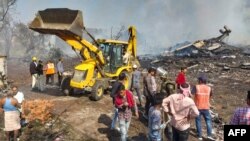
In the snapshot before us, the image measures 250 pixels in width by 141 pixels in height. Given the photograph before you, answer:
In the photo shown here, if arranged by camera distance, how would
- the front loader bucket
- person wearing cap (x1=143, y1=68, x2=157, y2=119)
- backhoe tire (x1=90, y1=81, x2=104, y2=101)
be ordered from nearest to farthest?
1. person wearing cap (x1=143, y1=68, x2=157, y2=119)
2. backhoe tire (x1=90, y1=81, x2=104, y2=101)
3. the front loader bucket

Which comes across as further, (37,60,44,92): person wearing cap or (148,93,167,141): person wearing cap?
(37,60,44,92): person wearing cap

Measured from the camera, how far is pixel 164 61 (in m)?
→ 28.6

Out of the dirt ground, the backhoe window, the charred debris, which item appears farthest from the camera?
the charred debris

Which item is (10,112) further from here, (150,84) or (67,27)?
(67,27)

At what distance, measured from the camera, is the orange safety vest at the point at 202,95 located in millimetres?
9609

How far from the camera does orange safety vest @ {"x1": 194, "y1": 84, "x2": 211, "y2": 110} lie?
378 inches

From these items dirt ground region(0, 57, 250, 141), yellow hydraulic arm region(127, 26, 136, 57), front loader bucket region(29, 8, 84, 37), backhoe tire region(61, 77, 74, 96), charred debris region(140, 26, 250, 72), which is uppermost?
front loader bucket region(29, 8, 84, 37)

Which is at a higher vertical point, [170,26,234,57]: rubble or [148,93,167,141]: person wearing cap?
[170,26,234,57]: rubble

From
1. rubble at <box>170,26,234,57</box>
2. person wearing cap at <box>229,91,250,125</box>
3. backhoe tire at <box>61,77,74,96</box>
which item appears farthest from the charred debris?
person wearing cap at <box>229,91,250,125</box>

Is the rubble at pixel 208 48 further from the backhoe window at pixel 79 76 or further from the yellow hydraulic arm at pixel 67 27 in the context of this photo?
the backhoe window at pixel 79 76

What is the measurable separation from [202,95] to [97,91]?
5.16m

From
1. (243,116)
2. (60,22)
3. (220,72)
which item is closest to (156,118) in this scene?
(243,116)

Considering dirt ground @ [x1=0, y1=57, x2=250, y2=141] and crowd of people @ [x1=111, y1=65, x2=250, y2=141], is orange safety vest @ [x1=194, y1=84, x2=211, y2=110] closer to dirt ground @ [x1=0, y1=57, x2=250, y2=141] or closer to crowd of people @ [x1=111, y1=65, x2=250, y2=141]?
crowd of people @ [x1=111, y1=65, x2=250, y2=141]

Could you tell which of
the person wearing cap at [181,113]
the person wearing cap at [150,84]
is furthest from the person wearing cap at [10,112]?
the person wearing cap at [181,113]
